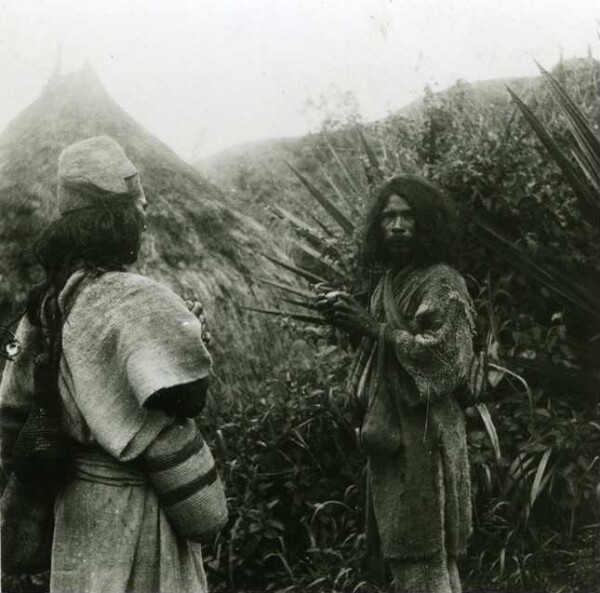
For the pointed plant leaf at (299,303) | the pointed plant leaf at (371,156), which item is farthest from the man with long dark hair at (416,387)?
the pointed plant leaf at (371,156)

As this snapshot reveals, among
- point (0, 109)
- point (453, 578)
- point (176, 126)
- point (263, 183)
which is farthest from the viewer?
point (263, 183)

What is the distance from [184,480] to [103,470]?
0.79ft

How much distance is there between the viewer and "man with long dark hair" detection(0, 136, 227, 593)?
2611 millimetres

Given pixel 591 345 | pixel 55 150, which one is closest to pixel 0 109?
pixel 55 150

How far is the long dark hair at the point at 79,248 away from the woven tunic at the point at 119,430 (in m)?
0.07

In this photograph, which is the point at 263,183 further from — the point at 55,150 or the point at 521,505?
the point at 521,505

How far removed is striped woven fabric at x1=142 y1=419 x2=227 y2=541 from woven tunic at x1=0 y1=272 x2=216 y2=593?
29mm

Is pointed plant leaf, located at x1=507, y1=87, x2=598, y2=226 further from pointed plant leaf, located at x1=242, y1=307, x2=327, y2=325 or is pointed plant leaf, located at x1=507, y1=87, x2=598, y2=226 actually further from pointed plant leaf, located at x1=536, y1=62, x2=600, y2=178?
pointed plant leaf, located at x1=242, y1=307, x2=327, y2=325

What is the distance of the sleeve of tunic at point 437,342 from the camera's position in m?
3.26

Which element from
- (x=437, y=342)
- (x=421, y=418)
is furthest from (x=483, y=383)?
(x=437, y=342)

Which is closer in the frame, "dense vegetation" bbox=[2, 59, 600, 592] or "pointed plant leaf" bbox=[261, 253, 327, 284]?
"dense vegetation" bbox=[2, 59, 600, 592]

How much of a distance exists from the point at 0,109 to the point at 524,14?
7.70 feet

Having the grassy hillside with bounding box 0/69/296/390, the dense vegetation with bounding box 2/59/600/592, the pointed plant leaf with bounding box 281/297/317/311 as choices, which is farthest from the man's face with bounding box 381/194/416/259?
the grassy hillside with bounding box 0/69/296/390

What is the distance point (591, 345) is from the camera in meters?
4.48
